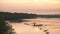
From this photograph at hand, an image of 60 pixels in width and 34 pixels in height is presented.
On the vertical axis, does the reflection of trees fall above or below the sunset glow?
below

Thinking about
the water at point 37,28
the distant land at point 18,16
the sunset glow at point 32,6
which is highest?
the sunset glow at point 32,6

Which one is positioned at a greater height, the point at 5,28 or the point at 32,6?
the point at 32,6

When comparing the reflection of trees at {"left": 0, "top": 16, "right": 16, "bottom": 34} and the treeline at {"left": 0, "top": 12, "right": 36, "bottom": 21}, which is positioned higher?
the treeline at {"left": 0, "top": 12, "right": 36, "bottom": 21}

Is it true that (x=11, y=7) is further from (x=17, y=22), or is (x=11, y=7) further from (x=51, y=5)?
(x=51, y=5)

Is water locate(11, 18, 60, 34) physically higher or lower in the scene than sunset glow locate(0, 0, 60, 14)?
lower

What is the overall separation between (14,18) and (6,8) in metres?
0.11

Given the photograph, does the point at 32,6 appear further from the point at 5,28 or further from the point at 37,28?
the point at 5,28

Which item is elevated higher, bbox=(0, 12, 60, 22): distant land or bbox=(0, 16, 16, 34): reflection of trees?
bbox=(0, 12, 60, 22): distant land

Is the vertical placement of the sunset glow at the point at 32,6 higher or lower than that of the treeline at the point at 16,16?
higher

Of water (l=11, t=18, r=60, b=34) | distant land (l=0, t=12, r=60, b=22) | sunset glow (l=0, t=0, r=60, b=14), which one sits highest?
sunset glow (l=0, t=0, r=60, b=14)

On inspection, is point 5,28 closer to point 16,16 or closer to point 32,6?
point 16,16

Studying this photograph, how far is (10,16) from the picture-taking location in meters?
1.75

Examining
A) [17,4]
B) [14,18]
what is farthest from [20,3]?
[14,18]

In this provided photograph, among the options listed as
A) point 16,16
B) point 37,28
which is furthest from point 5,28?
point 37,28
